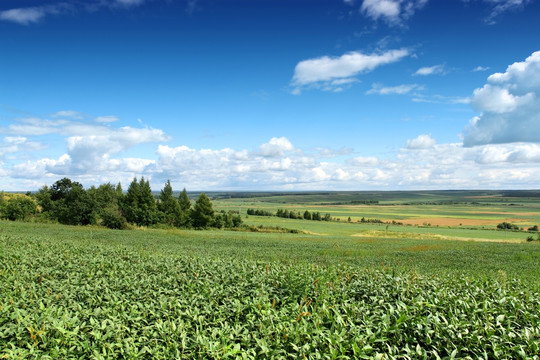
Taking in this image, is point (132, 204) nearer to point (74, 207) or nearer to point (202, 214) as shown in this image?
point (74, 207)

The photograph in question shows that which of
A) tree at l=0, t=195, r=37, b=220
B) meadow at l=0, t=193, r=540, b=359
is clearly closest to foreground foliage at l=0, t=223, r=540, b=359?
meadow at l=0, t=193, r=540, b=359

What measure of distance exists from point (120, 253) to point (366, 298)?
8982mm

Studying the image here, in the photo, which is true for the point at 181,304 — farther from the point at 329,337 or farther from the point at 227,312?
the point at 329,337

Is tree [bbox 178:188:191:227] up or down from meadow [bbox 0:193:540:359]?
down

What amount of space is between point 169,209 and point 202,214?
9054 millimetres

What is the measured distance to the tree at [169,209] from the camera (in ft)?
237

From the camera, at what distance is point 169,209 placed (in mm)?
75250

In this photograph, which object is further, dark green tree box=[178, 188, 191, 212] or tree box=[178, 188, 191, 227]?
dark green tree box=[178, 188, 191, 212]

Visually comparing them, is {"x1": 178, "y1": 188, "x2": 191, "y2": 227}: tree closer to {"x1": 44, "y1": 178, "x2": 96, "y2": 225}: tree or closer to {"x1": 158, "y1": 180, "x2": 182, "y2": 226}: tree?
{"x1": 158, "y1": 180, "x2": 182, "y2": 226}: tree

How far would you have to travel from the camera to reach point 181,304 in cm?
599

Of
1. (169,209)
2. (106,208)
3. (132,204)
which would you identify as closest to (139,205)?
(132,204)

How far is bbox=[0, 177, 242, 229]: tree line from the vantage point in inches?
2467

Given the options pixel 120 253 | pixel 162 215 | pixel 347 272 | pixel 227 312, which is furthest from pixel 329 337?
pixel 162 215

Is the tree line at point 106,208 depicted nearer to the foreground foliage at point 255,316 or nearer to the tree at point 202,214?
the tree at point 202,214
